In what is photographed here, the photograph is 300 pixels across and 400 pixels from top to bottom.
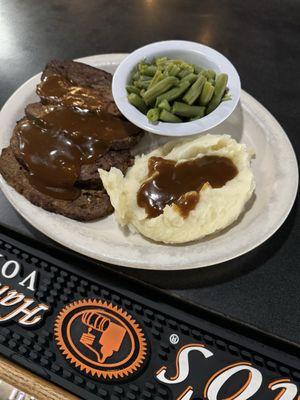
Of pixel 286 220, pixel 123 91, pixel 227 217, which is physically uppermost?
pixel 123 91

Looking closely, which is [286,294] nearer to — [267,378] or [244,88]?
[267,378]

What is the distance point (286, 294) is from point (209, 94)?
1392 mm

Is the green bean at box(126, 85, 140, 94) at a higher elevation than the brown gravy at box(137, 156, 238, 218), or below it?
higher

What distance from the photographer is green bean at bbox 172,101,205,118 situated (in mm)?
2895

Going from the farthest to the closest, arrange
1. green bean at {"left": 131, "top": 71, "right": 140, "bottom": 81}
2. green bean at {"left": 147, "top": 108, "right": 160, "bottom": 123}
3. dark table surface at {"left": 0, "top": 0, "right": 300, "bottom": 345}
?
green bean at {"left": 131, "top": 71, "right": 140, "bottom": 81}
green bean at {"left": 147, "top": 108, "right": 160, "bottom": 123}
dark table surface at {"left": 0, "top": 0, "right": 300, "bottom": 345}

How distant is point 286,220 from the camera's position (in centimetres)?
280

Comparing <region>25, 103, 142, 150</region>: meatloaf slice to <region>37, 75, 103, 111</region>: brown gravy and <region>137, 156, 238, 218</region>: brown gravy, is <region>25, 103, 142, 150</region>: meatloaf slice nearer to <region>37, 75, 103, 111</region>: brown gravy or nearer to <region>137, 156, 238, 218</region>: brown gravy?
<region>37, 75, 103, 111</region>: brown gravy

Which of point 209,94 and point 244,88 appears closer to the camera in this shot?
point 209,94

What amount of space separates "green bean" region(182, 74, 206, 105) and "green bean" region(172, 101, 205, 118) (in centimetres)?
4

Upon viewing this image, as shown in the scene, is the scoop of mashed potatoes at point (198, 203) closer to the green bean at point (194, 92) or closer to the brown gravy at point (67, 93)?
the green bean at point (194, 92)

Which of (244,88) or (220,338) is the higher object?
(244,88)

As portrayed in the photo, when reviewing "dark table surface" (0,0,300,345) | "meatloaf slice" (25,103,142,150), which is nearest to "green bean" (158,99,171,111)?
"meatloaf slice" (25,103,142,150)

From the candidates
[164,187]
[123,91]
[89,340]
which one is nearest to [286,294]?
[164,187]

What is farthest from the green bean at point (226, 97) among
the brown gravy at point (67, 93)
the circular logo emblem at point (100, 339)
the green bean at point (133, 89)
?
the circular logo emblem at point (100, 339)
